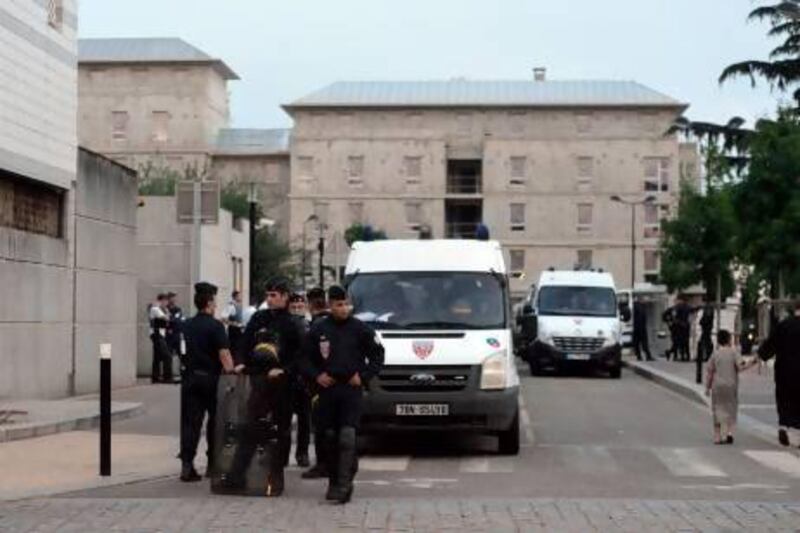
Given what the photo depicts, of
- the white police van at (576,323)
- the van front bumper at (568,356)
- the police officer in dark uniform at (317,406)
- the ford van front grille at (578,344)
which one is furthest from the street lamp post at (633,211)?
the police officer in dark uniform at (317,406)

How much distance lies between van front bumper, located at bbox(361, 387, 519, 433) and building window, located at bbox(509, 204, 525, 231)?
80666mm

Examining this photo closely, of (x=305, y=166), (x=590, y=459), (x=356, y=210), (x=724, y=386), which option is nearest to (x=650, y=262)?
(x=356, y=210)

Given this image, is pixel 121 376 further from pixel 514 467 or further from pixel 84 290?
pixel 514 467

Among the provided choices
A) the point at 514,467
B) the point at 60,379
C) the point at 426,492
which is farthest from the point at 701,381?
the point at 426,492

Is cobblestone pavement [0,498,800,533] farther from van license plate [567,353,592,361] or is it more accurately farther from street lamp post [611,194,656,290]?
street lamp post [611,194,656,290]

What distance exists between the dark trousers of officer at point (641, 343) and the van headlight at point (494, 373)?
1073 inches

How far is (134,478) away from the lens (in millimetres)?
13969

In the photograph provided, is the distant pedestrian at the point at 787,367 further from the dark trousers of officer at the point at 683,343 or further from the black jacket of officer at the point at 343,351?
the dark trousers of officer at the point at 683,343

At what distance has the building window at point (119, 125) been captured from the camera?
324ft

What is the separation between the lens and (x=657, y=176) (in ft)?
315

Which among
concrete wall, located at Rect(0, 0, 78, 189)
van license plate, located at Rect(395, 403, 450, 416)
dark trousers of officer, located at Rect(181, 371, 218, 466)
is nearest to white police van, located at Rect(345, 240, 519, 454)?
van license plate, located at Rect(395, 403, 450, 416)

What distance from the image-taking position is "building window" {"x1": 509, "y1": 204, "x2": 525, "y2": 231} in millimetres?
96438

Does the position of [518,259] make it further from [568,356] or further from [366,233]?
[366,233]

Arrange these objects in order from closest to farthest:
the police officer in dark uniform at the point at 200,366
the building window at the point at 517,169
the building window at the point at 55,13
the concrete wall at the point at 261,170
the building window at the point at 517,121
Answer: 1. the police officer in dark uniform at the point at 200,366
2. the building window at the point at 55,13
3. the building window at the point at 517,169
4. the building window at the point at 517,121
5. the concrete wall at the point at 261,170
